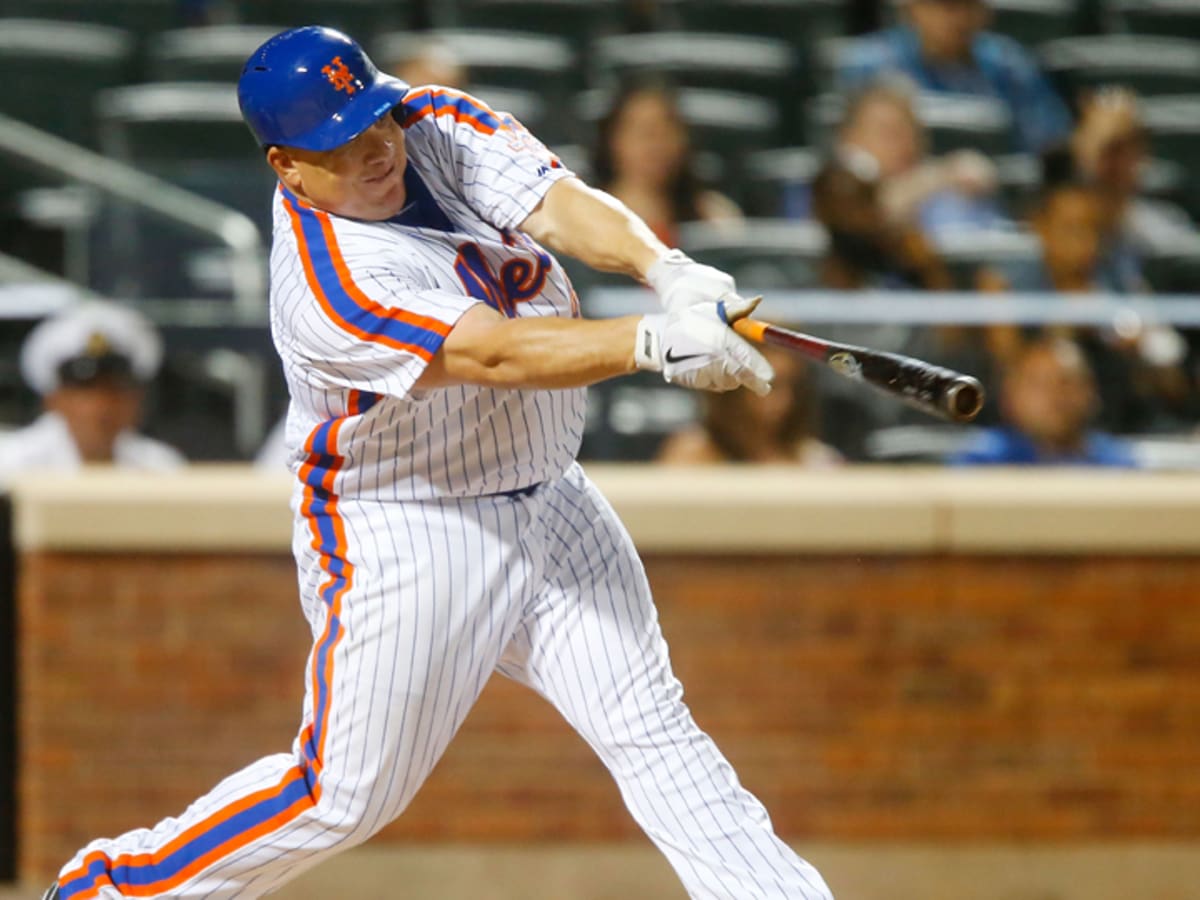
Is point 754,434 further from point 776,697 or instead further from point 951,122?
A: point 951,122

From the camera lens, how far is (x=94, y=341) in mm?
4742

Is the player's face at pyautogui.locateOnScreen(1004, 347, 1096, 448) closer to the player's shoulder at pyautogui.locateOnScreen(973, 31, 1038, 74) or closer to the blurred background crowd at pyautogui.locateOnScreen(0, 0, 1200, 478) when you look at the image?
the blurred background crowd at pyautogui.locateOnScreen(0, 0, 1200, 478)

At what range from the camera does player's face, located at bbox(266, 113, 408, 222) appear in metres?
2.70

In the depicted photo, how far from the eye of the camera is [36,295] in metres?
5.02

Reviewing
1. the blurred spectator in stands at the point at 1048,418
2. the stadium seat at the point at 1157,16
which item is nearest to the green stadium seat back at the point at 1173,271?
the blurred spectator in stands at the point at 1048,418

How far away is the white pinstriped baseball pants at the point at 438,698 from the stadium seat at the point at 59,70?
3.67 m

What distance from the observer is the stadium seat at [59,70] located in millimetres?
6223

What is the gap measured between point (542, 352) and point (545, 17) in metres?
4.88

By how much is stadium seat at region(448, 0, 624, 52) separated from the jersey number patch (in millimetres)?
4239

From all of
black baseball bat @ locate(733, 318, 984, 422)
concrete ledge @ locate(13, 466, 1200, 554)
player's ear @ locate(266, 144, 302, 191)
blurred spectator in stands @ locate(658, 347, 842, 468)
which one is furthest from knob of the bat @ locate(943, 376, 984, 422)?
blurred spectator in stands @ locate(658, 347, 842, 468)

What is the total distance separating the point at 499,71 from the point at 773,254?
1.79 metres

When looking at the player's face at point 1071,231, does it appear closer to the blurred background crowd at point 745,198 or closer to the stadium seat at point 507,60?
the blurred background crowd at point 745,198

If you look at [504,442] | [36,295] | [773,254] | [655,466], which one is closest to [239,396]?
[36,295]

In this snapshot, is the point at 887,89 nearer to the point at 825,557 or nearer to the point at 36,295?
the point at 825,557
